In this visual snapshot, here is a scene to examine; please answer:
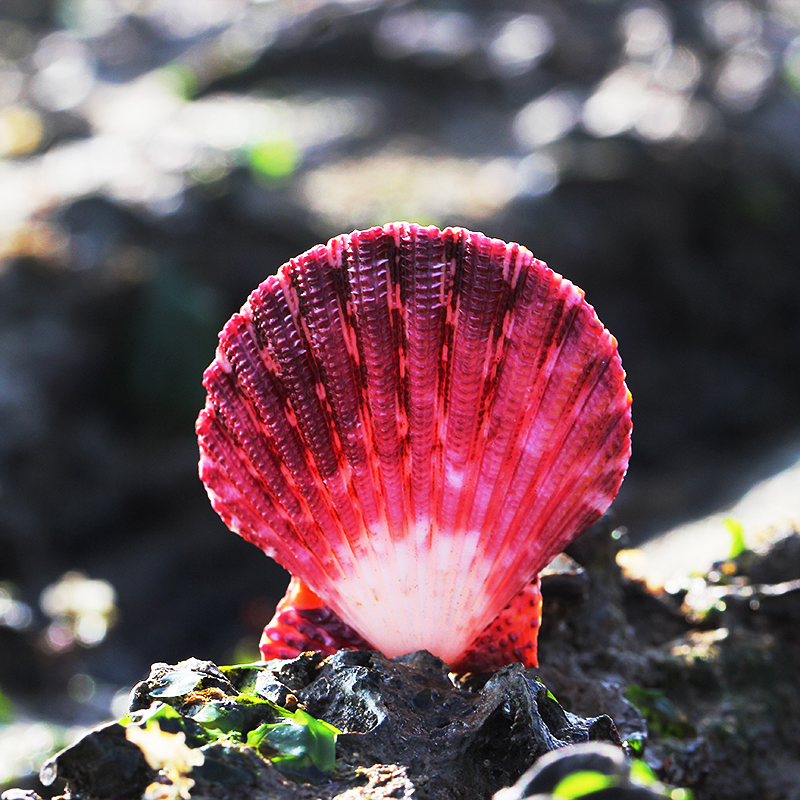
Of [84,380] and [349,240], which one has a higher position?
[84,380]

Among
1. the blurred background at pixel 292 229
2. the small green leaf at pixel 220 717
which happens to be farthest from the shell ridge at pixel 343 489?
the blurred background at pixel 292 229

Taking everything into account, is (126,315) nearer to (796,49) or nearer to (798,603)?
(798,603)

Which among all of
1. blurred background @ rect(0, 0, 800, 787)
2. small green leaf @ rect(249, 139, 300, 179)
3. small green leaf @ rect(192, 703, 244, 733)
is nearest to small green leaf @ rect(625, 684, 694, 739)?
small green leaf @ rect(192, 703, 244, 733)

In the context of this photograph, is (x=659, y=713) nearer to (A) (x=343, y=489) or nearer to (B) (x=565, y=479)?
(B) (x=565, y=479)

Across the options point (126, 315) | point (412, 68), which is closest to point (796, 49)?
point (412, 68)

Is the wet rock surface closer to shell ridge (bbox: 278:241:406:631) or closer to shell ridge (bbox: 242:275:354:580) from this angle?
shell ridge (bbox: 278:241:406:631)

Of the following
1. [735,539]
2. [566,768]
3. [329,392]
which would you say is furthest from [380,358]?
[735,539]

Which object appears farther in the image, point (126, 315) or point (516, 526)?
point (126, 315)
